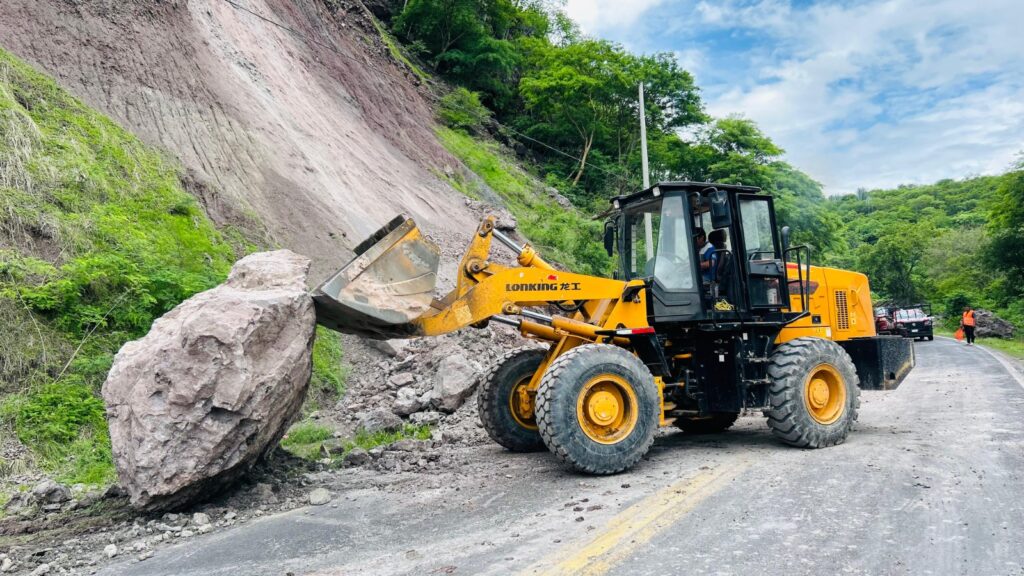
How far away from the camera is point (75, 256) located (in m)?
9.65

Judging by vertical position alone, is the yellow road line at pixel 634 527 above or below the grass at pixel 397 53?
below

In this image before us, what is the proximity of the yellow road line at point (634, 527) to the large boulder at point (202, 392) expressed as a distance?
2.89m

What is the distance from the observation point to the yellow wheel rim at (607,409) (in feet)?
21.6

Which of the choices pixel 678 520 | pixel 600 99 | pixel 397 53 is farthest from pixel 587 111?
pixel 678 520

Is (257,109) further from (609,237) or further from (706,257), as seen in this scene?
(706,257)

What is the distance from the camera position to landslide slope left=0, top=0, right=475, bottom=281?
1458 cm

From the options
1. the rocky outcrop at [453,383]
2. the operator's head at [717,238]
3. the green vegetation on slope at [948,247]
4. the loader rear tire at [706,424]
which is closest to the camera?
the operator's head at [717,238]

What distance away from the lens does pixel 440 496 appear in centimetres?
606

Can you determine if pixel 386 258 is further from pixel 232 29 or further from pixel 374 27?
pixel 374 27

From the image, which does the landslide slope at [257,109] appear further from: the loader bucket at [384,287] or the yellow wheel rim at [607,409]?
the yellow wheel rim at [607,409]

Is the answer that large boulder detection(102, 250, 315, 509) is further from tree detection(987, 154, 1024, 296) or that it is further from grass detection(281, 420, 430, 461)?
tree detection(987, 154, 1024, 296)

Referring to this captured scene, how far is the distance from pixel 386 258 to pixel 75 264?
17.3 feet

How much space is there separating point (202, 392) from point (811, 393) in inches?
237

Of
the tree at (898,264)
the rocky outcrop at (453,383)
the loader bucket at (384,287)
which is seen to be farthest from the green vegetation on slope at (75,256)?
the tree at (898,264)
